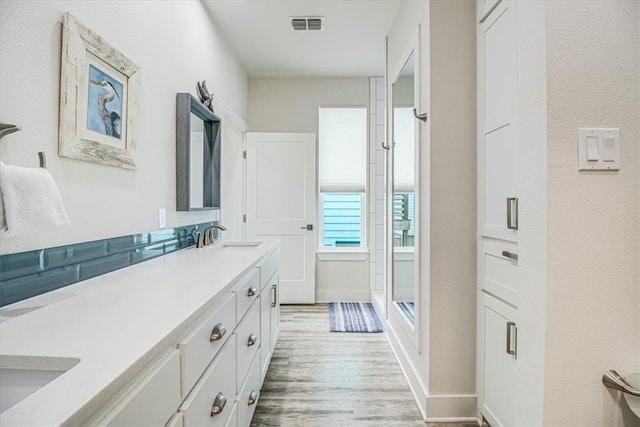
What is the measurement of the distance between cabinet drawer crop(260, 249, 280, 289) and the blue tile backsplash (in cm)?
58

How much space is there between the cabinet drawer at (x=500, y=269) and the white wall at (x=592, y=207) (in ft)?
1.53

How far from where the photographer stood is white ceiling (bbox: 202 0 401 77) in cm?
275

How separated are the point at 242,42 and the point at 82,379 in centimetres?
343

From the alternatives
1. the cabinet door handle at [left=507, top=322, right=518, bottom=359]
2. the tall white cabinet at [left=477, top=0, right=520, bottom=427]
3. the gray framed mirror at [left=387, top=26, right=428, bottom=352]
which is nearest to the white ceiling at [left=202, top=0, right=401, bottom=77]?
the gray framed mirror at [left=387, top=26, right=428, bottom=352]

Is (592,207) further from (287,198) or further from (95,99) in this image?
(287,198)

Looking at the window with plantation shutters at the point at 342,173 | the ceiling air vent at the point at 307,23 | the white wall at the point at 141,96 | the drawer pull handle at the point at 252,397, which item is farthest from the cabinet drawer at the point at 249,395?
the ceiling air vent at the point at 307,23

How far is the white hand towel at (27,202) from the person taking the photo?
2.76 ft

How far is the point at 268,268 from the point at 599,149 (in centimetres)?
177

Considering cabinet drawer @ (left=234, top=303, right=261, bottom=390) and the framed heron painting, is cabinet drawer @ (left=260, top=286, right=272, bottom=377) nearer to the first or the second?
cabinet drawer @ (left=234, top=303, right=261, bottom=390)

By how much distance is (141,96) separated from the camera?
1.75 metres

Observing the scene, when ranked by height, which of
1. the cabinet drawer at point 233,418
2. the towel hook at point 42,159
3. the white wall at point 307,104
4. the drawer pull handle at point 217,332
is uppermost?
the white wall at point 307,104

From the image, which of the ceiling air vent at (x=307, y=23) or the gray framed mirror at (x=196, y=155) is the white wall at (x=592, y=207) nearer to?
the gray framed mirror at (x=196, y=155)

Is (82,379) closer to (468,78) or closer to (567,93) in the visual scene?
(567,93)

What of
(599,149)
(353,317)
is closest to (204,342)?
(599,149)
